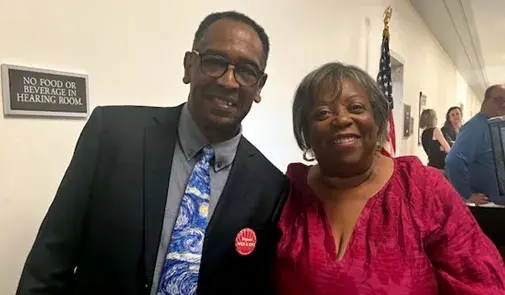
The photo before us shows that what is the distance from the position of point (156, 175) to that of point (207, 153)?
146mm

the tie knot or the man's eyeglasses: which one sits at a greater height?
the man's eyeglasses

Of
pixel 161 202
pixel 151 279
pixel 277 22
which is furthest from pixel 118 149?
pixel 277 22

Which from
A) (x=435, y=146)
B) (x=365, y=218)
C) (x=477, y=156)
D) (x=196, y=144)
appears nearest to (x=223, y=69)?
(x=196, y=144)

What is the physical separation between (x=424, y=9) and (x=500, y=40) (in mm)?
2555

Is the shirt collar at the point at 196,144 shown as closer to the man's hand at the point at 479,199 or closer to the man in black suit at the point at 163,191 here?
the man in black suit at the point at 163,191

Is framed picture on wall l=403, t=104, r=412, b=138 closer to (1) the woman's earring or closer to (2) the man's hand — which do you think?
(2) the man's hand

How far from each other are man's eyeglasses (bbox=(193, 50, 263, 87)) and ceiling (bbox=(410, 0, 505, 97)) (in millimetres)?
5106

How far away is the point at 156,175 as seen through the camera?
118 cm

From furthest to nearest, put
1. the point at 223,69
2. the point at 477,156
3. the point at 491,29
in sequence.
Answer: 1. the point at 491,29
2. the point at 477,156
3. the point at 223,69

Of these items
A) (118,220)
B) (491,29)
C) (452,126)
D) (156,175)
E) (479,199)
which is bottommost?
(479,199)

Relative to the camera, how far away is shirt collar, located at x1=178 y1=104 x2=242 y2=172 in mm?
1250

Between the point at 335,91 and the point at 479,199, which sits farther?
the point at 479,199

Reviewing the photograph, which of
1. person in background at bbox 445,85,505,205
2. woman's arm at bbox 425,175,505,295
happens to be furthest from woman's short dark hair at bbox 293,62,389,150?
person in background at bbox 445,85,505,205

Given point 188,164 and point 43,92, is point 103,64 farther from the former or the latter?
point 188,164
